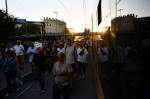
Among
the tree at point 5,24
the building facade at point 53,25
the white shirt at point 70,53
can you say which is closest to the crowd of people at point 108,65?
the white shirt at point 70,53

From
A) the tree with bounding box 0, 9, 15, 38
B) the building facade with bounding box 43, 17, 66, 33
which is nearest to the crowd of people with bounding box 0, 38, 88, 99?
the tree with bounding box 0, 9, 15, 38

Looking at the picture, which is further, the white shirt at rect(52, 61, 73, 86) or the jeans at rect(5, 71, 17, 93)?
the jeans at rect(5, 71, 17, 93)

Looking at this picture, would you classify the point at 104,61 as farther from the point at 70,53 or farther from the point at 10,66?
the point at 10,66

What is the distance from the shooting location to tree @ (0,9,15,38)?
20934 millimetres

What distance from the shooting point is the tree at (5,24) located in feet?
68.7

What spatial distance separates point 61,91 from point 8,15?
20790 mm

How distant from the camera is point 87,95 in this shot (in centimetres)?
607

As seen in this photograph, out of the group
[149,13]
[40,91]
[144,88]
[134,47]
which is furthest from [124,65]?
[40,91]

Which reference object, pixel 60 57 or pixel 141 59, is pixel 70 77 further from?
pixel 141 59

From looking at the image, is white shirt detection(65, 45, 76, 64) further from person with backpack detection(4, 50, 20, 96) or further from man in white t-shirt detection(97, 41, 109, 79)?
man in white t-shirt detection(97, 41, 109, 79)

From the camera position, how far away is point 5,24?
21.2 metres

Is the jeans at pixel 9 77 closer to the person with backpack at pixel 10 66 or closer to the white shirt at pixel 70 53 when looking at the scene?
the person with backpack at pixel 10 66

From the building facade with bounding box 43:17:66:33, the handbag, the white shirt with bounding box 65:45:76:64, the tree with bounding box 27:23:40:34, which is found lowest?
the handbag

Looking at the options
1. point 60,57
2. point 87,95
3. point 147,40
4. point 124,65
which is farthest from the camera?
point 87,95
